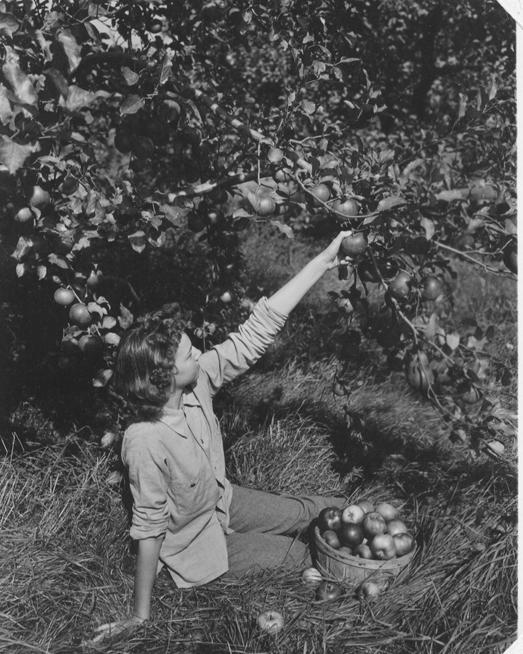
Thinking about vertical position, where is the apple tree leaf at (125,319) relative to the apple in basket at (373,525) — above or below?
above

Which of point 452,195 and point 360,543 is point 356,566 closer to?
point 360,543

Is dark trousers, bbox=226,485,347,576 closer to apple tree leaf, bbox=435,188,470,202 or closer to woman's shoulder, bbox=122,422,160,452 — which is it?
woman's shoulder, bbox=122,422,160,452

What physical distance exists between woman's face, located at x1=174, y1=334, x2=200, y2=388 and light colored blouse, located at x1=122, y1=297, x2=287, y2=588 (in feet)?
0.38

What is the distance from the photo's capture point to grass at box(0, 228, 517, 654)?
78.6 inches

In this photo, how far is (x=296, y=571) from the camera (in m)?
2.37

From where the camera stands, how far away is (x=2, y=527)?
7.64 ft

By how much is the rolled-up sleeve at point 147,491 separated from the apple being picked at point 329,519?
26.0 inches

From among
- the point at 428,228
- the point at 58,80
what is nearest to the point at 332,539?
the point at 428,228

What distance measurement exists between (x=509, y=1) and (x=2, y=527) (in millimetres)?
2301

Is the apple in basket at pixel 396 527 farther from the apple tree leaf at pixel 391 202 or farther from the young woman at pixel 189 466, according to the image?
the apple tree leaf at pixel 391 202

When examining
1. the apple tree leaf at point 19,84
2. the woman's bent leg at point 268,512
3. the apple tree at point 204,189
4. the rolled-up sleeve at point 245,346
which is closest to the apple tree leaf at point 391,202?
the apple tree at point 204,189

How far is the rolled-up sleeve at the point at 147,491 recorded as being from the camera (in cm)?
201

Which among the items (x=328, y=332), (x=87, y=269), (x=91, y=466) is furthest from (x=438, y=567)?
(x=328, y=332)

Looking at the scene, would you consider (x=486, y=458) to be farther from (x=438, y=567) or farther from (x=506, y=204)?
(x=506, y=204)
